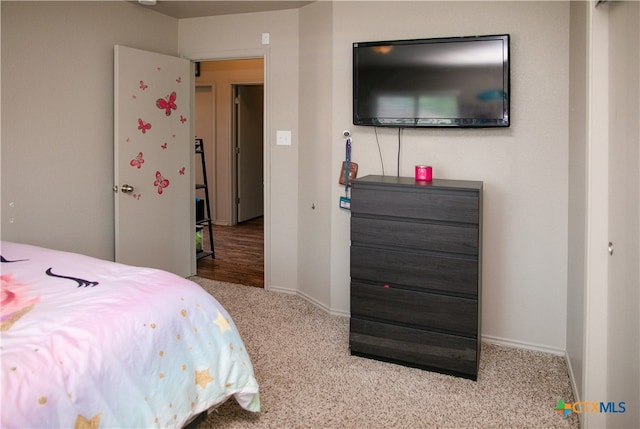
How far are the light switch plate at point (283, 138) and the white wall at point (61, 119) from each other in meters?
1.27

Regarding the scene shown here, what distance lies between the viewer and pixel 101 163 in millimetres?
3588

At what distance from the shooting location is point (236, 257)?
5219 mm

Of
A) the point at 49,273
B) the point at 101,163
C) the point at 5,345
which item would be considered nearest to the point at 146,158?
the point at 101,163

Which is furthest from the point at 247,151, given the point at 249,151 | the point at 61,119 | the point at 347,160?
the point at 347,160

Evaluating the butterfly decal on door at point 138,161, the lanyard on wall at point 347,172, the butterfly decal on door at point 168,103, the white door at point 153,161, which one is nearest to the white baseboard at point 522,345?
the lanyard on wall at point 347,172

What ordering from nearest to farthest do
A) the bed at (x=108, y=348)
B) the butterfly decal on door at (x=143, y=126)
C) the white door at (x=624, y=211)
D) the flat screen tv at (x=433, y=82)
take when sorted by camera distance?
the bed at (x=108, y=348)
the white door at (x=624, y=211)
the flat screen tv at (x=433, y=82)
the butterfly decal on door at (x=143, y=126)

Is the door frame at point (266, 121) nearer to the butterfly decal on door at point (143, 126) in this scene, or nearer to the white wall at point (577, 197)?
the butterfly decal on door at point (143, 126)

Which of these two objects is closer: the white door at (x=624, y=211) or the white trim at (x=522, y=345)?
the white door at (x=624, y=211)

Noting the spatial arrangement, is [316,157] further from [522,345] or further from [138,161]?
[522,345]

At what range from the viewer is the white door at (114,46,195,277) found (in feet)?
11.9

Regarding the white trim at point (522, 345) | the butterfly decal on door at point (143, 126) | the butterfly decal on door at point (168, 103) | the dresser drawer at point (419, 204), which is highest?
the butterfly decal on door at point (168, 103)

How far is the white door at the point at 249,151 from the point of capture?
7.16 metres

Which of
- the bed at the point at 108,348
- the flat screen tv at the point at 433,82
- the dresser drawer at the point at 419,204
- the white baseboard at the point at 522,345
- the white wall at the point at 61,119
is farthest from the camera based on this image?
the white wall at the point at 61,119

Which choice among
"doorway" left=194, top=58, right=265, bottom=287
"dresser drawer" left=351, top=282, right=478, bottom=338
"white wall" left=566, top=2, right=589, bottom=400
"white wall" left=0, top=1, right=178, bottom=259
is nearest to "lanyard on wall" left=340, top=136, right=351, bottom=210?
"dresser drawer" left=351, top=282, right=478, bottom=338
